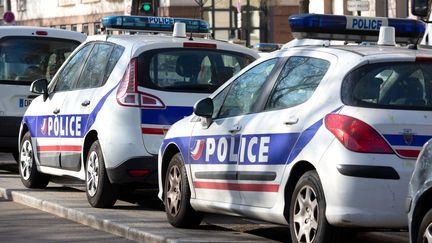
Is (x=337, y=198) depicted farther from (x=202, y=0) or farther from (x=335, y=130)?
(x=202, y=0)

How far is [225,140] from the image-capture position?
9.60 meters

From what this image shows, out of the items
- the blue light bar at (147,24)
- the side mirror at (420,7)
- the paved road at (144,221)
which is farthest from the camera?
the side mirror at (420,7)

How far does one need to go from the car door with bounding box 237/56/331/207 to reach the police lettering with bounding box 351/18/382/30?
0.65 metres

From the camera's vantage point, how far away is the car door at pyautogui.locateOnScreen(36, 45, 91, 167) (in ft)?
43.1

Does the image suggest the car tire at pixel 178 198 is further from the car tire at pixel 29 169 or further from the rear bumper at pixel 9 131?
the rear bumper at pixel 9 131

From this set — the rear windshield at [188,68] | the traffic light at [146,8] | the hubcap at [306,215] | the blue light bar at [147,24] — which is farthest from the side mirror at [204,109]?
the traffic light at [146,8]

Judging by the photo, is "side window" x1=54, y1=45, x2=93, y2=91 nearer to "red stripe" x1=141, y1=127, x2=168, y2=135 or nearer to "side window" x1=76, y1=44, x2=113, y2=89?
"side window" x1=76, y1=44, x2=113, y2=89

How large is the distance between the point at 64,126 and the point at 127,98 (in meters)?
1.76

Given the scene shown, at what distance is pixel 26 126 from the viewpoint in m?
14.4

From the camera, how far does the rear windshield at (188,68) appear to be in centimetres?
1162

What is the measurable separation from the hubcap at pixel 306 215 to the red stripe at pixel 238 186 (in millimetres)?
349

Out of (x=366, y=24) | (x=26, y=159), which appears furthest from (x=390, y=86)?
(x=26, y=159)

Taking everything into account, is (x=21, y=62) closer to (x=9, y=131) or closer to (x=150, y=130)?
(x=9, y=131)

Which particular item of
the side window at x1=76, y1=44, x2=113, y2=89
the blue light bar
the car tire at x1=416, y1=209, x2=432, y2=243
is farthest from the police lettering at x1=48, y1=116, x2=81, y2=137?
the car tire at x1=416, y1=209, x2=432, y2=243
